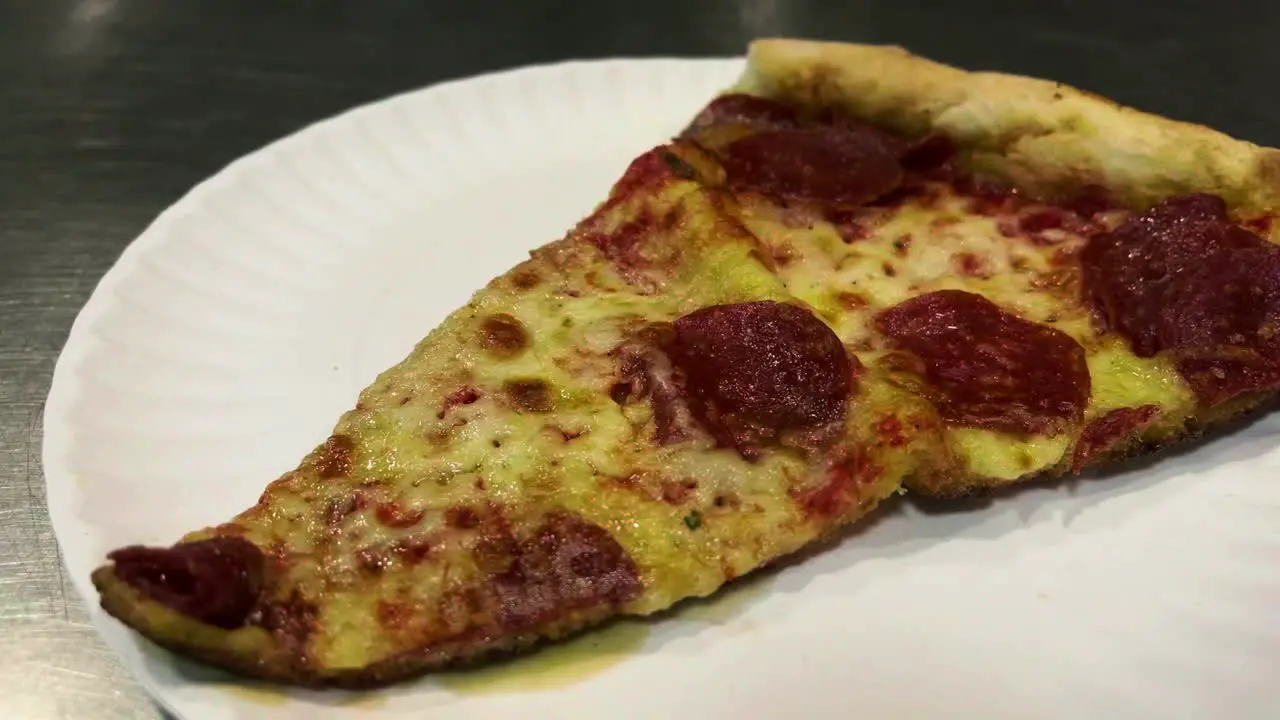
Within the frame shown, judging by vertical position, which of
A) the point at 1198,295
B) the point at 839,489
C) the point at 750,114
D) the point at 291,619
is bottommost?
the point at 291,619

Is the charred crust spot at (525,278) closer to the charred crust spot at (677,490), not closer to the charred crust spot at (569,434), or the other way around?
the charred crust spot at (569,434)

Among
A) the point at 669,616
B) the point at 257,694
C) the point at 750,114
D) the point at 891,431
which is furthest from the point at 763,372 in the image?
the point at 750,114

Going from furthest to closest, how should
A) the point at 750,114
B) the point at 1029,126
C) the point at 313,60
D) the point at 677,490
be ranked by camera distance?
the point at 313,60, the point at 750,114, the point at 1029,126, the point at 677,490

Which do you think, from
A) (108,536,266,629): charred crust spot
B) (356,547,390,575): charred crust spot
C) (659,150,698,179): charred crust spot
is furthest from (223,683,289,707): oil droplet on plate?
(659,150,698,179): charred crust spot

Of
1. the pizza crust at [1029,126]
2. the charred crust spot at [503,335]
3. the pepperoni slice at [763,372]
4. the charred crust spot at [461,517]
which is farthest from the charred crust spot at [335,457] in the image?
the pizza crust at [1029,126]

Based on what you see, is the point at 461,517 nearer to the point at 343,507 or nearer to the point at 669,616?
the point at 343,507

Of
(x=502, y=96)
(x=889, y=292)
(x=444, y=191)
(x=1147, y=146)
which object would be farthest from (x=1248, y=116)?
(x=444, y=191)

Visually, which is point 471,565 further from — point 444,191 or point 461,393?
point 444,191
